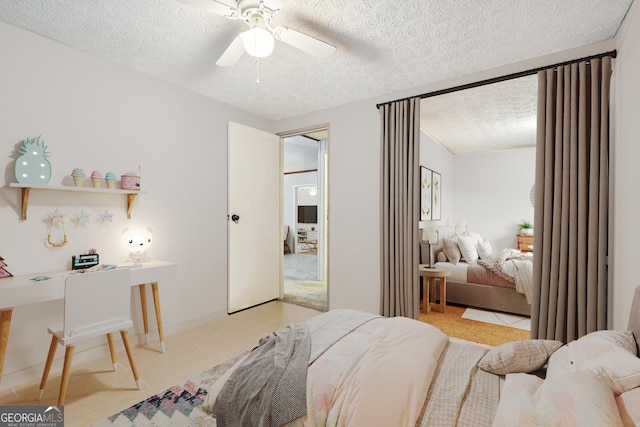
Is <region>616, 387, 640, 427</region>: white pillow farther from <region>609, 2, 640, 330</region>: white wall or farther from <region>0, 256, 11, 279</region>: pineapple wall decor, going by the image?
<region>0, 256, 11, 279</region>: pineapple wall decor

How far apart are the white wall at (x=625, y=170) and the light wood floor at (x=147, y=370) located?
278 centimetres

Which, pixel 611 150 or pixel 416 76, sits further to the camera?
pixel 416 76

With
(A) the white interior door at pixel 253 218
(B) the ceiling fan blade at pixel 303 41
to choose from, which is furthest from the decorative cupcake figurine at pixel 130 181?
(B) the ceiling fan blade at pixel 303 41

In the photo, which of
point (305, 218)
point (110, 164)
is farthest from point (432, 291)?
point (305, 218)

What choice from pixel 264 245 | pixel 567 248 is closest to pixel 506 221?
pixel 567 248

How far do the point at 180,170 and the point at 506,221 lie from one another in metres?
5.78

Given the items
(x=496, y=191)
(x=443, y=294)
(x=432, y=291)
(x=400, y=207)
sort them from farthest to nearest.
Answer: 1. (x=496, y=191)
2. (x=432, y=291)
3. (x=443, y=294)
4. (x=400, y=207)

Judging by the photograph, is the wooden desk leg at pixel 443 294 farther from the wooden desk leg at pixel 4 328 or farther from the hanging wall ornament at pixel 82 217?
the wooden desk leg at pixel 4 328

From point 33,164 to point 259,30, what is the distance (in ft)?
6.09

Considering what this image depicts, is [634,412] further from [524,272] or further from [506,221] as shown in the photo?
[506,221]

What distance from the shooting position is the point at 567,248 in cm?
231

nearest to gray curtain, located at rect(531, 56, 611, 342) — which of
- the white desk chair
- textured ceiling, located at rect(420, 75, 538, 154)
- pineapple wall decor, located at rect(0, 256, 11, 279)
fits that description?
textured ceiling, located at rect(420, 75, 538, 154)

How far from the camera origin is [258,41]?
1765mm

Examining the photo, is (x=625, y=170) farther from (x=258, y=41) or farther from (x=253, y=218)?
(x=253, y=218)
